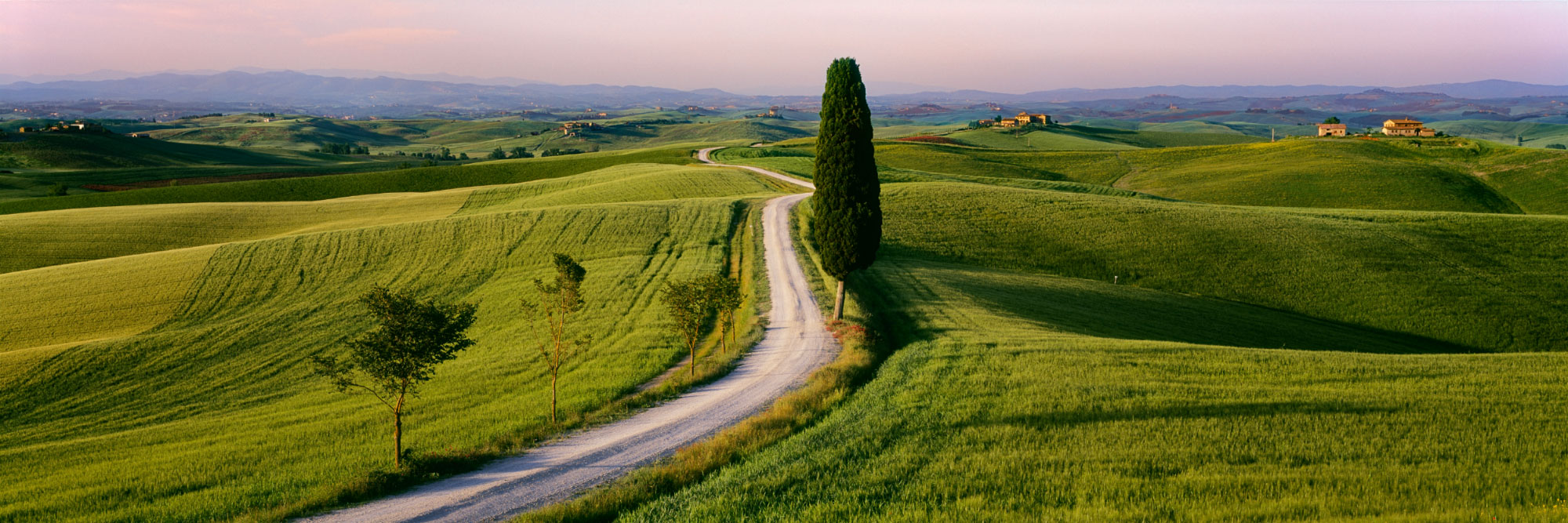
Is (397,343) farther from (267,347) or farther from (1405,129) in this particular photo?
(1405,129)

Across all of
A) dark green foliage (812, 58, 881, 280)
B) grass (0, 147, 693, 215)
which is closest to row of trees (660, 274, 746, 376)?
dark green foliage (812, 58, 881, 280)

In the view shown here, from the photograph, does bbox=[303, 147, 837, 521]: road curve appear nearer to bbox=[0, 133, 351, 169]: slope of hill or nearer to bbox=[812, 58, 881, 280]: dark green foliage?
bbox=[812, 58, 881, 280]: dark green foliage

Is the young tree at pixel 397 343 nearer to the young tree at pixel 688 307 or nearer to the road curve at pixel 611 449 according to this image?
the road curve at pixel 611 449

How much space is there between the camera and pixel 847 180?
101 ft

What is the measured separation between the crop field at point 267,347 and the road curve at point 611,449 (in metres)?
1.65

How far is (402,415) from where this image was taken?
22.4m

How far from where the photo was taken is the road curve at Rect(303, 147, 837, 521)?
47.6 ft

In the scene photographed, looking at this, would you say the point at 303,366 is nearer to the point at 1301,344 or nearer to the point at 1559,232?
the point at 1301,344

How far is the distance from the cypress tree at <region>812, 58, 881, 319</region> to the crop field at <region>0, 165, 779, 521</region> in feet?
26.1

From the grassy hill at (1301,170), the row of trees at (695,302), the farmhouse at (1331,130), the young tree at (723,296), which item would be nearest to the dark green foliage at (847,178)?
the young tree at (723,296)

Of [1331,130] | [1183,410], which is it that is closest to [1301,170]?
[1183,410]

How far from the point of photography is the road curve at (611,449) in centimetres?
1451

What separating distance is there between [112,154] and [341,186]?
8191 cm

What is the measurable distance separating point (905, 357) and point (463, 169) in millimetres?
101023
